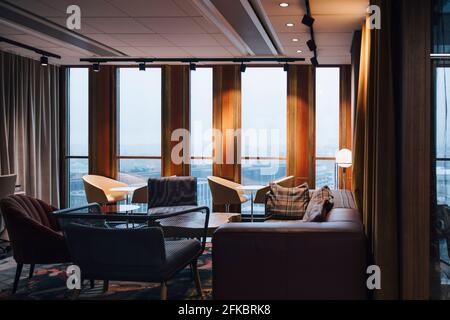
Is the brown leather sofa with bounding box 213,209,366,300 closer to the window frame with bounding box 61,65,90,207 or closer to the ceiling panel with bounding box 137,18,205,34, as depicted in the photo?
the ceiling panel with bounding box 137,18,205,34

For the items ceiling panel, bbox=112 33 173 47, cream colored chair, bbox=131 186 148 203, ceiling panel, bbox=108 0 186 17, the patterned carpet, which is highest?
ceiling panel, bbox=112 33 173 47

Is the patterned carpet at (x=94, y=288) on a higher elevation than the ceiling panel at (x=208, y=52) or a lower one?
lower

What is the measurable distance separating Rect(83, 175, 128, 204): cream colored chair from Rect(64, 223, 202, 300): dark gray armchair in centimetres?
429

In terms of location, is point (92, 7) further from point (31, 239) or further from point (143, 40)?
point (31, 239)

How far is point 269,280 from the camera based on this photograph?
3.16m

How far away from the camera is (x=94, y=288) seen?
14.5 feet

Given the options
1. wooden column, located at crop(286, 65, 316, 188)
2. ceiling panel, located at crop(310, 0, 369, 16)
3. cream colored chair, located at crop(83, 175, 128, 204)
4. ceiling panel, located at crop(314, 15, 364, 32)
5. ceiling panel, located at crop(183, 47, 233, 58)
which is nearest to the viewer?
ceiling panel, located at crop(310, 0, 369, 16)

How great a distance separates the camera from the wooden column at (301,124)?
8422mm

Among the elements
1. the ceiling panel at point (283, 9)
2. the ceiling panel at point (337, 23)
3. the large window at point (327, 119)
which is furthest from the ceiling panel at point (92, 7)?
the large window at point (327, 119)

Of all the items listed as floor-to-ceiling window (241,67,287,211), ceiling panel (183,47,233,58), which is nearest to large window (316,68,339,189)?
floor-to-ceiling window (241,67,287,211)

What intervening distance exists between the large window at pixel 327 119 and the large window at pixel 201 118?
6.12ft

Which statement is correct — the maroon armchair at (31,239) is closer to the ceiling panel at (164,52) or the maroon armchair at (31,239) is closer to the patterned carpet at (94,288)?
the patterned carpet at (94,288)

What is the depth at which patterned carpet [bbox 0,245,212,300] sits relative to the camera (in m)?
4.19
